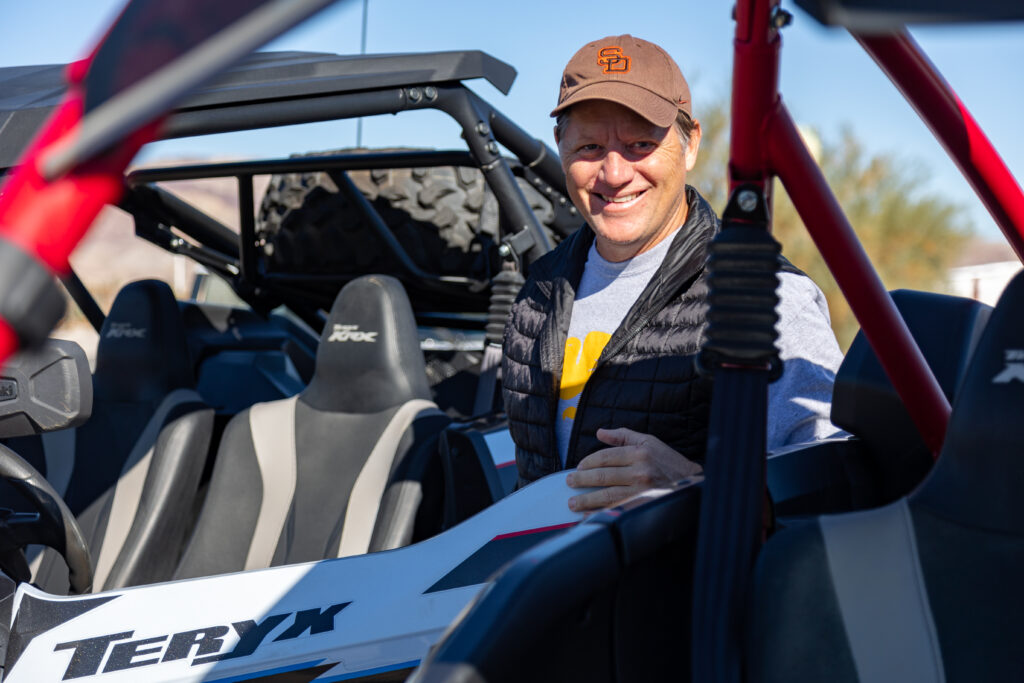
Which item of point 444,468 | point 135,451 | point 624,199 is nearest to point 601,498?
point 624,199

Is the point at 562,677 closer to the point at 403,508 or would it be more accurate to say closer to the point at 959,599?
the point at 959,599

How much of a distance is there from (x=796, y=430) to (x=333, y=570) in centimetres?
84

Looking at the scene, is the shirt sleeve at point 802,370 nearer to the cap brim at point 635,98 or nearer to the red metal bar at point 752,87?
the cap brim at point 635,98

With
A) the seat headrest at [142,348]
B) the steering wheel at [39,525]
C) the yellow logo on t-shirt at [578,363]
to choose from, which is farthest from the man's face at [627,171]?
the seat headrest at [142,348]

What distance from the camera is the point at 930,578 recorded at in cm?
96

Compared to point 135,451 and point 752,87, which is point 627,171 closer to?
point 752,87

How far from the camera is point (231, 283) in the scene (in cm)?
411

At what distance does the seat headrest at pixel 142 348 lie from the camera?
323 centimetres

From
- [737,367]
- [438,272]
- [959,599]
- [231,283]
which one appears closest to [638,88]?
[737,367]

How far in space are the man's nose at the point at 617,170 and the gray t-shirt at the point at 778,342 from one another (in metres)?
0.15

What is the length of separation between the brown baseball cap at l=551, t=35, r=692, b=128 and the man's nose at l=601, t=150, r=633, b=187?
0.38 ft

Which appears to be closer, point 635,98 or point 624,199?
point 635,98

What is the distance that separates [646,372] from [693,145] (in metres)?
0.53

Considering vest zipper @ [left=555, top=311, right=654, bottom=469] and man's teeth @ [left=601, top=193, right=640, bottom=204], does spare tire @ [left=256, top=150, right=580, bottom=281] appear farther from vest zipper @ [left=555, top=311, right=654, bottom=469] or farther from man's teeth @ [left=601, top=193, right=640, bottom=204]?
vest zipper @ [left=555, top=311, right=654, bottom=469]
